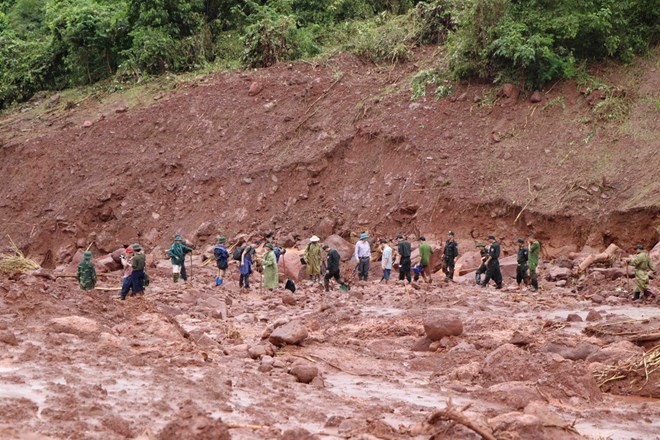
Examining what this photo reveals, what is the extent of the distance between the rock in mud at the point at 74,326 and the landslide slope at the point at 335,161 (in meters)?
14.3

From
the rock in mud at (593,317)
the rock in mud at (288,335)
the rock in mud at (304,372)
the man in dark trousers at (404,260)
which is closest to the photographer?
the rock in mud at (304,372)

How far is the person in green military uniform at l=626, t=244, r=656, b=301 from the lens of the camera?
1612 cm

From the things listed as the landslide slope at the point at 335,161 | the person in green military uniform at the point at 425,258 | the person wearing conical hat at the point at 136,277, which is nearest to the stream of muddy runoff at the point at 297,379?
the person wearing conical hat at the point at 136,277

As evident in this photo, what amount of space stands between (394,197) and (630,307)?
10.2 m

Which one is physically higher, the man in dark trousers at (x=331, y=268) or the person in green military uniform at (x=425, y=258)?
the man in dark trousers at (x=331, y=268)

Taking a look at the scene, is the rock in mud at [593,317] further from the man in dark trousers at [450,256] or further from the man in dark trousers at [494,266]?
the man in dark trousers at [450,256]

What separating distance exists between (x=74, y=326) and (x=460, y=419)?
5.05m

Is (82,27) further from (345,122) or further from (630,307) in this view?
(630,307)

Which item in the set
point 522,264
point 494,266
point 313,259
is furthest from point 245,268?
point 522,264

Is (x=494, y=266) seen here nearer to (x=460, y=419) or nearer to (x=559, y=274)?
(x=559, y=274)

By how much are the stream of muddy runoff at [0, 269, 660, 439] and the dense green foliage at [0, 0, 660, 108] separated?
12145mm

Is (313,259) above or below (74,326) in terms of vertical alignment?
below

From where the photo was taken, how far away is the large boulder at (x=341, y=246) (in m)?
23.2

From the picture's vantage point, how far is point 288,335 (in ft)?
37.0
